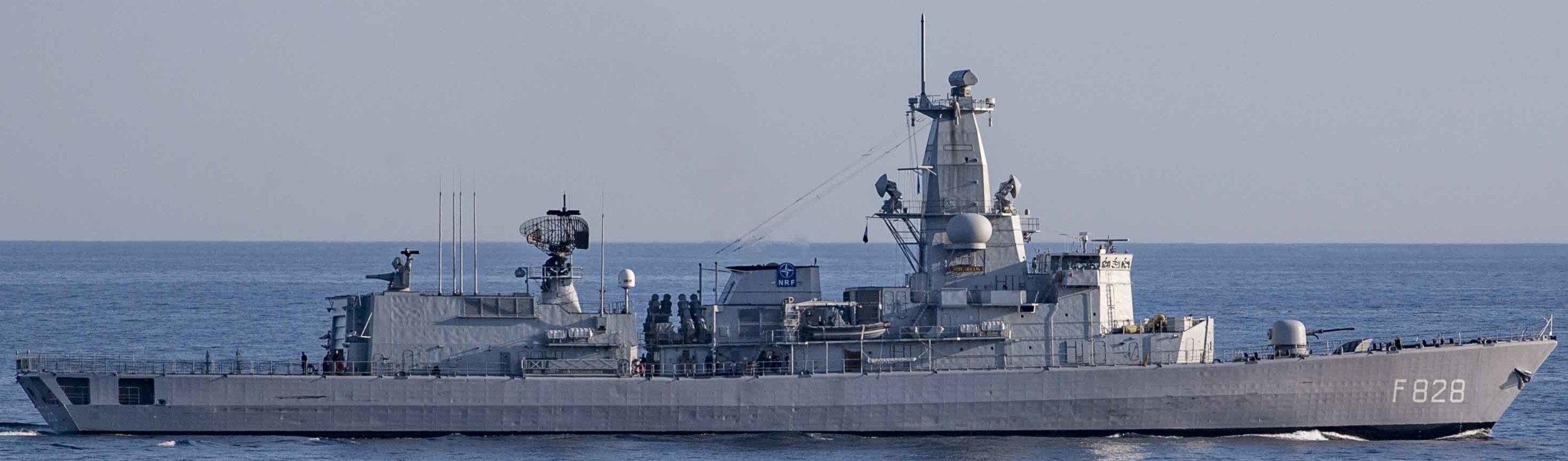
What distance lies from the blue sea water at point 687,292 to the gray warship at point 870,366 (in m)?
0.45

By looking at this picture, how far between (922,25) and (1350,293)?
2392 inches

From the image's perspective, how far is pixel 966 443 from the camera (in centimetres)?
3481

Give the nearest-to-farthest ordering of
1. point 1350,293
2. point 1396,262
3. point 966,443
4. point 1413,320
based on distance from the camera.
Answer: point 966,443 → point 1413,320 → point 1350,293 → point 1396,262

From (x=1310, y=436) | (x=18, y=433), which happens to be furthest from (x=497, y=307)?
(x=1310, y=436)

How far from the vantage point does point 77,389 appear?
35.7 metres

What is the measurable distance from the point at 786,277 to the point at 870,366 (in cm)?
258

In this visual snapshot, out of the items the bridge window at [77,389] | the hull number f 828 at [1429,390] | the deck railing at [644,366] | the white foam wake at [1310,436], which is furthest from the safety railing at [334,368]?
the hull number f 828 at [1429,390]

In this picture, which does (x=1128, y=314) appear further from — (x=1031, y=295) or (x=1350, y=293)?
(x=1350, y=293)

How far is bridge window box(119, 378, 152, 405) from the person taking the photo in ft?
117

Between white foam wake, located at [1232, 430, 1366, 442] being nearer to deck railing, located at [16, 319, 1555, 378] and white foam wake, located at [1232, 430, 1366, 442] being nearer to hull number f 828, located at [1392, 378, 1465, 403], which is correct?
hull number f 828, located at [1392, 378, 1465, 403]

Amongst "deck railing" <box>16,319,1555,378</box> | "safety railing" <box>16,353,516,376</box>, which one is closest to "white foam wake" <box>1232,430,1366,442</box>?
"deck railing" <box>16,319,1555,378</box>

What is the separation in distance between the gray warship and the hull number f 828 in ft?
0.14

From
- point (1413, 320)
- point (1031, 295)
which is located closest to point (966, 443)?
point (1031, 295)

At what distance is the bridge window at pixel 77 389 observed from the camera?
117 ft
